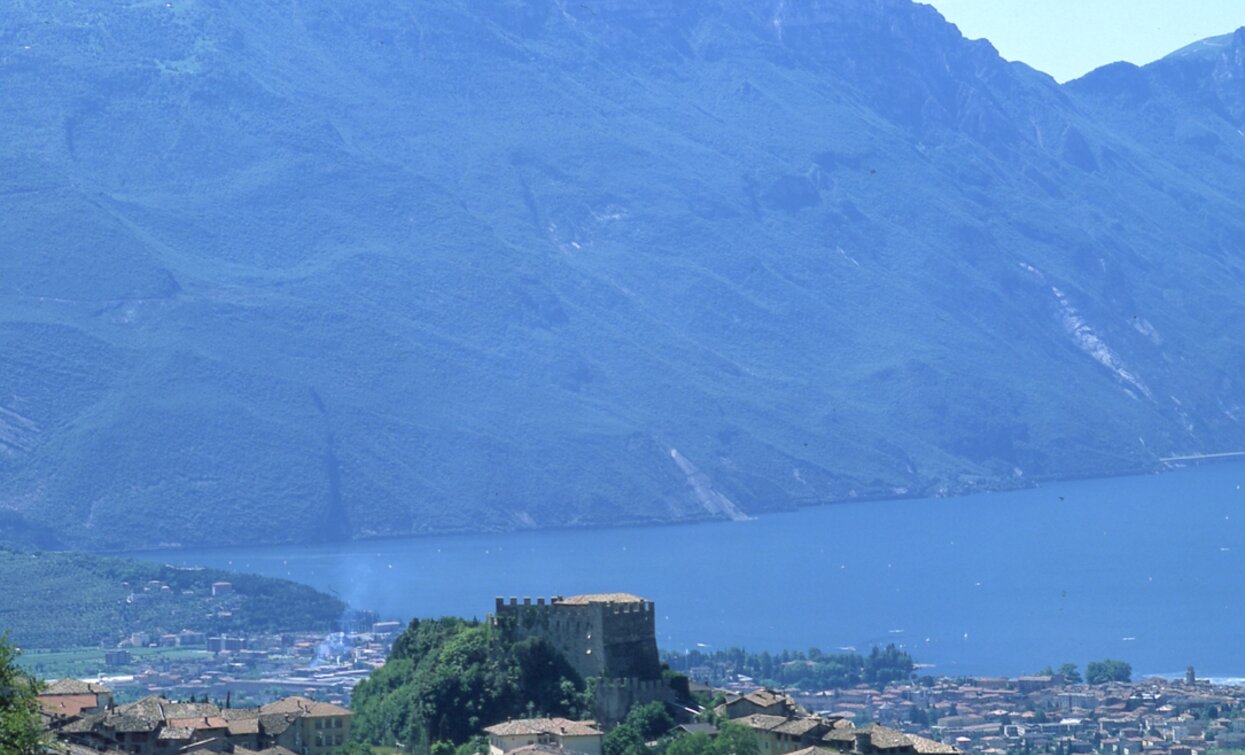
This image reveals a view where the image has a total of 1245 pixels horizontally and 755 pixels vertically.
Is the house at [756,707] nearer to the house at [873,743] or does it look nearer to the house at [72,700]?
the house at [873,743]

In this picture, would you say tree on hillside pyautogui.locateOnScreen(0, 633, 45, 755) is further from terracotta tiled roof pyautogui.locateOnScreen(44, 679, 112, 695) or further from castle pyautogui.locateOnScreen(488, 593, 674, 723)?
castle pyautogui.locateOnScreen(488, 593, 674, 723)

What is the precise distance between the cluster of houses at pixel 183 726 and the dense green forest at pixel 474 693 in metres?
1.55

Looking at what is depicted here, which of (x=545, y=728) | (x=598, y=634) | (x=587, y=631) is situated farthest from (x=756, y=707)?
(x=545, y=728)

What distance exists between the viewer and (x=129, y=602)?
7239 inches

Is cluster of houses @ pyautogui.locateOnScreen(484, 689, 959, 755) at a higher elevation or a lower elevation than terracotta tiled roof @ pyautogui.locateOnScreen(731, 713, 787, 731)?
lower

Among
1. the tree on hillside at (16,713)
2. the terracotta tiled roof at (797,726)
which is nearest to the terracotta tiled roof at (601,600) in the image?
the terracotta tiled roof at (797,726)

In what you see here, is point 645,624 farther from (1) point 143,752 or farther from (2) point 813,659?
(2) point 813,659

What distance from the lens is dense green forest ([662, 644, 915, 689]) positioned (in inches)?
6284

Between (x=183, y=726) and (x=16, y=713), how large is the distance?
31366 millimetres

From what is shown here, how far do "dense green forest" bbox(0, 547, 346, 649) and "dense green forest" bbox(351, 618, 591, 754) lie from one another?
8432cm

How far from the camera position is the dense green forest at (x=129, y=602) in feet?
570

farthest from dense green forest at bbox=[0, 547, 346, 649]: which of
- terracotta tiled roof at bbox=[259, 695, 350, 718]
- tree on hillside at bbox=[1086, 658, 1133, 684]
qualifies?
terracotta tiled roof at bbox=[259, 695, 350, 718]

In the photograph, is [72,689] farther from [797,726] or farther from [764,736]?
[797,726]

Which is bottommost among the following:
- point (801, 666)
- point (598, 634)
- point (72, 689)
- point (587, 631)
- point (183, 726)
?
point (183, 726)
